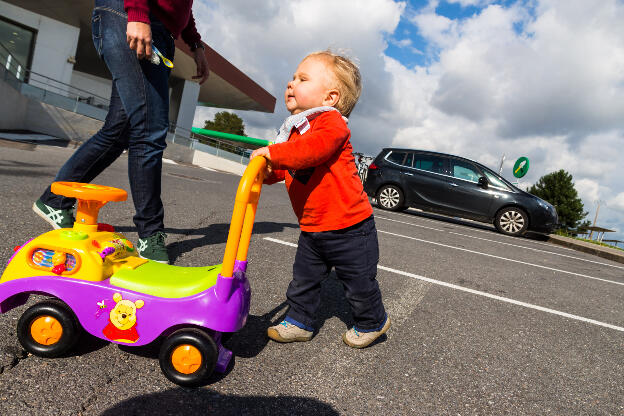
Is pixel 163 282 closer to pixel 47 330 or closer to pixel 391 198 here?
pixel 47 330

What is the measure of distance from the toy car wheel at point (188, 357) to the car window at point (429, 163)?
9593 millimetres

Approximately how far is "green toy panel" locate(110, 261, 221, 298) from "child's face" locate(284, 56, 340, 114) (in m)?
0.89

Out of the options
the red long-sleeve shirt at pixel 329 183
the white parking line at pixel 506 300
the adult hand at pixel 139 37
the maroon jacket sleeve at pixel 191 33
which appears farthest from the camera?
the white parking line at pixel 506 300

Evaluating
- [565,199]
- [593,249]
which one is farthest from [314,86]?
[565,199]

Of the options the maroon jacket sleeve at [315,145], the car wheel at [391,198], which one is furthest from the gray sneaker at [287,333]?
the car wheel at [391,198]

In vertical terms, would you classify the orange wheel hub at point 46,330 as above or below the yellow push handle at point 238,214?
below

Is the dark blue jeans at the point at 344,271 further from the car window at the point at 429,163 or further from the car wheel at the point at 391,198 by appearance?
the car window at the point at 429,163

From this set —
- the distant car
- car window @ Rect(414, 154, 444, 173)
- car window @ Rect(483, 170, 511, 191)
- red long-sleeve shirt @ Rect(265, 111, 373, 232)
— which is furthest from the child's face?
car window @ Rect(483, 170, 511, 191)

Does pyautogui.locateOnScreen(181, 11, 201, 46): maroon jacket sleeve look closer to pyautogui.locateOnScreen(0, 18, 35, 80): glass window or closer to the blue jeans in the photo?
the blue jeans

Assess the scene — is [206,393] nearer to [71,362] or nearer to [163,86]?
[71,362]

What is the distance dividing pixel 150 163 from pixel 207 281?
1173 mm

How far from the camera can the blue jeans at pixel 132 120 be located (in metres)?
2.13

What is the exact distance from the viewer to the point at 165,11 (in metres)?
2.21

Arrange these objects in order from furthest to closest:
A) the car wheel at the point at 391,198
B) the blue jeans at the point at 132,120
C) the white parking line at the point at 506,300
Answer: the car wheel at the point at 391,198 < the white parking line at the point at 506,300 < the blue jeans at the point at 132,120
